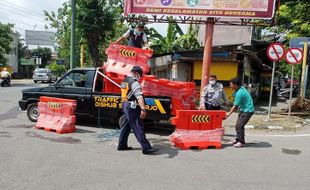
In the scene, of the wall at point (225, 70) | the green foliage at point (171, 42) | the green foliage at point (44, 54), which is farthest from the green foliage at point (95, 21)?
the green foliage at point (44, 54)

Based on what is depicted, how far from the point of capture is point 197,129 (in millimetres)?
8125

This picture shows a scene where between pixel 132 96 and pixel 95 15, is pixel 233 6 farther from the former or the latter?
pixel 95 15

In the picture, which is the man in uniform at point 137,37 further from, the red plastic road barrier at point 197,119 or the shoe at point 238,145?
the shoe at point 238,145

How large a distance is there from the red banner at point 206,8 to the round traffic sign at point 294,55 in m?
1.54

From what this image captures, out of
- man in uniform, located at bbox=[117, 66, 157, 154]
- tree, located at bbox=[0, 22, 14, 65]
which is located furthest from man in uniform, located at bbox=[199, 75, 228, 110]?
tree, located at bbox=[0, 22, 14, 65]

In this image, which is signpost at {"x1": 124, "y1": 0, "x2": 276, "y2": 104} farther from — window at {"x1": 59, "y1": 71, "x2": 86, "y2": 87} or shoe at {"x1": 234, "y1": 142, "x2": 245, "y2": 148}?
shoe at {"x1": 234, "y1": 142, "x2": 245, "y2": 148}

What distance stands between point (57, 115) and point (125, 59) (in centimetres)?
247

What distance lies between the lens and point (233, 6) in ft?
40.4

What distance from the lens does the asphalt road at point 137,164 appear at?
5.24 m

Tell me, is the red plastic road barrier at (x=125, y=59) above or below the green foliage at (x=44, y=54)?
below

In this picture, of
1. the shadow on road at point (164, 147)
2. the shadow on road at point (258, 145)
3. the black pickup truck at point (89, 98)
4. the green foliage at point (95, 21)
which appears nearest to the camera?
the shadow on road at point (164, 147)

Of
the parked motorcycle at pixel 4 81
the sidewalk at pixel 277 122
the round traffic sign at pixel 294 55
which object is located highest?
the round traffic sign at pixel 294 55

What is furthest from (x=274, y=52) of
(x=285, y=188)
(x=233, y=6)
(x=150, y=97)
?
(x=285, y=188)

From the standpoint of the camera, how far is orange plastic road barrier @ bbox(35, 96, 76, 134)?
9.10 m
